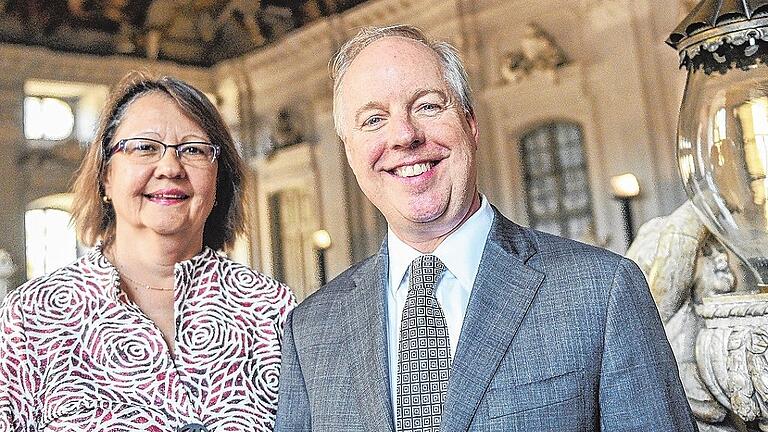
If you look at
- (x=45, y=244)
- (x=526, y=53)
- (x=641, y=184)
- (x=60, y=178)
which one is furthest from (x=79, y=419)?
(x=60, y=178)

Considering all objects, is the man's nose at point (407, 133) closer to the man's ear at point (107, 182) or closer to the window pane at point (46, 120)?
the man's ear at point (107, 182)

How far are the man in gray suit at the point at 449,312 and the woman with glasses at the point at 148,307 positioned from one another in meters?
0.28

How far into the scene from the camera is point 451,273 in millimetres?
1997

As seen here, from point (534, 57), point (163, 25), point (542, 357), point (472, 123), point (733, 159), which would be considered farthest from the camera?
point (163, 25)

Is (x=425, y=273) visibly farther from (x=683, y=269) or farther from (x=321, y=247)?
(x=321, y=247)

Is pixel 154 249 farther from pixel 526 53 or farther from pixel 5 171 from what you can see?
pixel 5 171

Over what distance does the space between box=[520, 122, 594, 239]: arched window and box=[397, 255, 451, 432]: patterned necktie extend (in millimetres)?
7255

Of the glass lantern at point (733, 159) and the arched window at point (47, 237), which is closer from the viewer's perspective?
the glass lantern at point (733, 159)

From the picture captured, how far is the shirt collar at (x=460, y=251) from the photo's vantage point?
1.99 metres

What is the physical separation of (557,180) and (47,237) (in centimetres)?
645

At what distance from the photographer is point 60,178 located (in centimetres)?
1163

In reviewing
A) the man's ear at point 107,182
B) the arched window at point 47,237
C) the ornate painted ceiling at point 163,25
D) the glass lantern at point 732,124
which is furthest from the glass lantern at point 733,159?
the ornate painted ceiling at point 163,25

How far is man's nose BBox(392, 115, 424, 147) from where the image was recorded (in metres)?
1.91

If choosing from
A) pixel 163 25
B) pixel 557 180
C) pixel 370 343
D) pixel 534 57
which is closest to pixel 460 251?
pixel 370 343
